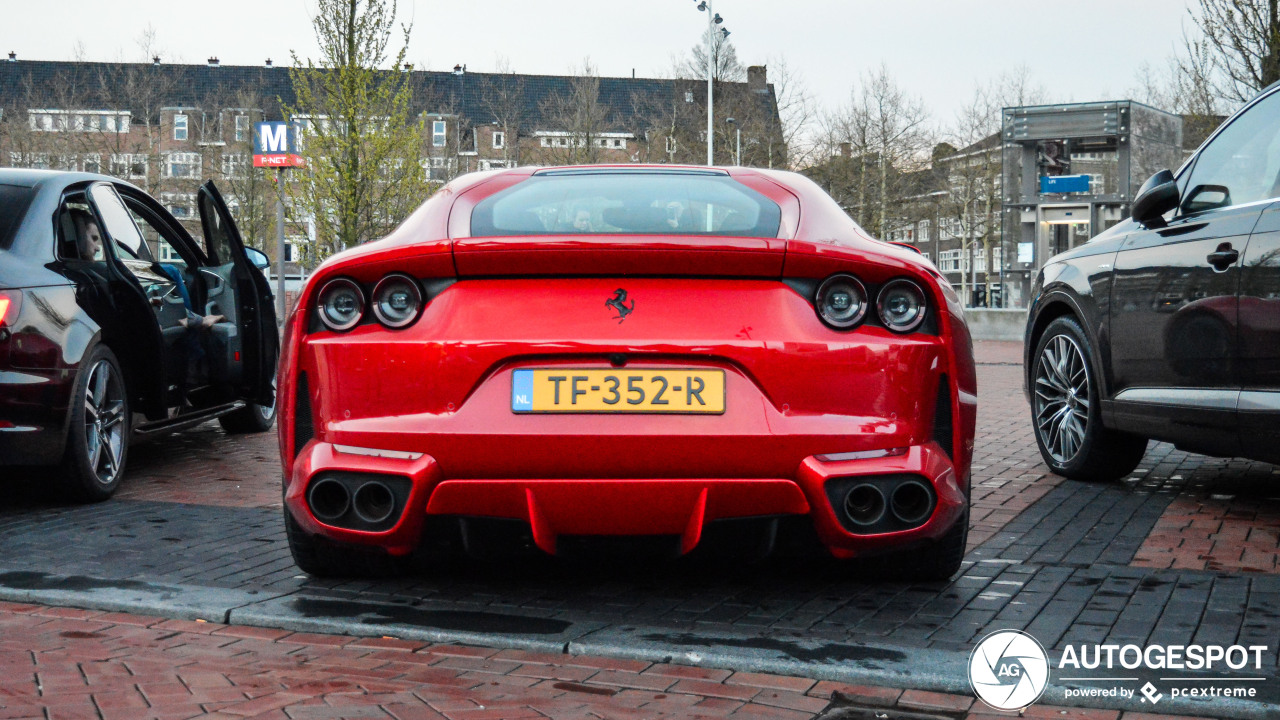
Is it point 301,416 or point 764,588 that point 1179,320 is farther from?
point 301,416

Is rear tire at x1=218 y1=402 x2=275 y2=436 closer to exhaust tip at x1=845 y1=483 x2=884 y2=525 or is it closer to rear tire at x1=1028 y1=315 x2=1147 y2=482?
rear tire at x1=1028 y1=315 x2=1147 y2=482

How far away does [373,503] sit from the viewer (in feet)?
11.6

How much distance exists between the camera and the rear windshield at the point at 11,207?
5484 millimetres

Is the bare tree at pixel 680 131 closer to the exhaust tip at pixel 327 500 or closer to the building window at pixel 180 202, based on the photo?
the building window at pixel 180 202

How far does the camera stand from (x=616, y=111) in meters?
79.3

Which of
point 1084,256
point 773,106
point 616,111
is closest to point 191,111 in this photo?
point 616,111

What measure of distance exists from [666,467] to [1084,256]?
361 centimetres

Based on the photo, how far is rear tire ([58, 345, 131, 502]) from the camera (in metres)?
5.54

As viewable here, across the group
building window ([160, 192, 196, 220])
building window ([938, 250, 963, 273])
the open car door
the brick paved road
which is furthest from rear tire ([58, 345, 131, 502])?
building window ([938, 250, 963, 273])

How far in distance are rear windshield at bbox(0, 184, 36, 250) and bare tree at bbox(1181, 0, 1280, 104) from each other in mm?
16924

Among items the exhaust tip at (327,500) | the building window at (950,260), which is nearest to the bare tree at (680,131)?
the building window at (950,260)

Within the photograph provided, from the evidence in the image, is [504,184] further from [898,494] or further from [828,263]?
[898,494]

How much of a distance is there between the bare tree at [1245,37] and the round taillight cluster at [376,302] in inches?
690

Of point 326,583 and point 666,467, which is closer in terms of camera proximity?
point 666,467
